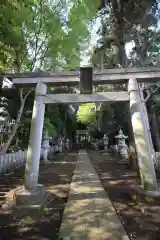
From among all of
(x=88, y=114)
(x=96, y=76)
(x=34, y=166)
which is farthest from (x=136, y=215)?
(x=88, y=114)

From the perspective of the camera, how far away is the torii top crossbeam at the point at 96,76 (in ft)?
17.4

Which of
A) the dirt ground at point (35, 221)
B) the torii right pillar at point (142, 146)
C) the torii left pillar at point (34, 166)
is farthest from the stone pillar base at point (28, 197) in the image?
the torii right pillar at point (142, 146)

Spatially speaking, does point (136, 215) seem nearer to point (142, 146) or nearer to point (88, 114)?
point (142, 146)

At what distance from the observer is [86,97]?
5.26m

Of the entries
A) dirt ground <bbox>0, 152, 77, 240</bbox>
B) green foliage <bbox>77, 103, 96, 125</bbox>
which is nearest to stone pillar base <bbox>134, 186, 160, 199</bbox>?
dirt ground <bbox>0, 152, 77, 240</bbox>

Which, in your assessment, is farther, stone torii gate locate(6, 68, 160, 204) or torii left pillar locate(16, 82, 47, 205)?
stone torii gate locate(6, 68, 160, 204)

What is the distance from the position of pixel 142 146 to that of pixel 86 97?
5.76 feet

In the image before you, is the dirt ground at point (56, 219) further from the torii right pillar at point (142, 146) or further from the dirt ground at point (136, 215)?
the torii right pillar at point (142, 146)

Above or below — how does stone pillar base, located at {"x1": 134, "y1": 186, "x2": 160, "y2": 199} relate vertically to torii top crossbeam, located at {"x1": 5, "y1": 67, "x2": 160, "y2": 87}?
below

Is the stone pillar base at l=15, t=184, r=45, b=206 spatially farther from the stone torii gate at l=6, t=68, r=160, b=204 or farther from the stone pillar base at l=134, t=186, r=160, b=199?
the stone pillar base at l=134, t=186, r=160, b=199

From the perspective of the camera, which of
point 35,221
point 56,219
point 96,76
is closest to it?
point 35,221

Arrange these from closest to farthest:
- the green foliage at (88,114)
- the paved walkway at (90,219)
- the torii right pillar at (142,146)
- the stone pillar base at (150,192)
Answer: the paved walkway at (90,219) → the stone pillar base at (150,192) → the torii right pillar at (142,146) → the green foliage at (88,114)

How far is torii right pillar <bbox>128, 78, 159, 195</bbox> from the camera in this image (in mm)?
4672

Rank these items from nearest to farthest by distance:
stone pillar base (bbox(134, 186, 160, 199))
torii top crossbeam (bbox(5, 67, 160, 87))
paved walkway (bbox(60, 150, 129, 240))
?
paved walkway (bbox(60, 150, 129, 240))
stone pillar base (bbox(134, 186, 160, 199))
torii top crossbeam (bbox(5, 67, 160, 87))
